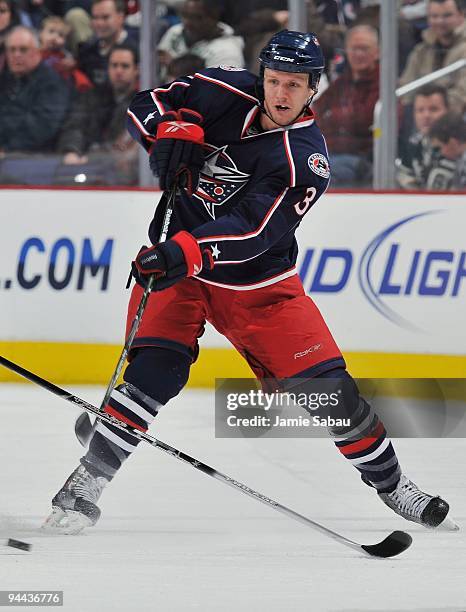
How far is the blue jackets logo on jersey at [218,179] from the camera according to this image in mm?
3375

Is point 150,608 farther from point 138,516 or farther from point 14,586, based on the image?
point 138,516

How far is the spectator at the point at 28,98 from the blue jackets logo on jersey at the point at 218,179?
2.96 metres

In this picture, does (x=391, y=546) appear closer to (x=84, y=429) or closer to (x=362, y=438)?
(x=362, y=438)

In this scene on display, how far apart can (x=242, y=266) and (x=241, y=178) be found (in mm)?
214

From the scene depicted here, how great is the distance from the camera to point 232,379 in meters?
5.65

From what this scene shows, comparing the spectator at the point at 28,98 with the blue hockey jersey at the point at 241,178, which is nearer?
the blue hockey jersey at the point at 241,178

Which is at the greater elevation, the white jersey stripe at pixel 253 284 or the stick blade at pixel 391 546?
the white jersey stripe at pixel 253 284

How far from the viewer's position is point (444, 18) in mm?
5758

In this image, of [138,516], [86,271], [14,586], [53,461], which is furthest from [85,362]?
[14,586]

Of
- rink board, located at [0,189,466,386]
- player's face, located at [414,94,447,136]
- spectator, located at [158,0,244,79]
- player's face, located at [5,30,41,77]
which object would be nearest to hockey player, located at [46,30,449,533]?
rink board, located at [0,189,466,386]

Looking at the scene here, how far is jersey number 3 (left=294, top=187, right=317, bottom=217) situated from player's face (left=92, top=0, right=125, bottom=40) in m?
3.20

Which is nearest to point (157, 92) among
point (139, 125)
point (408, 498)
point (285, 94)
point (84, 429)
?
point (139, 125)

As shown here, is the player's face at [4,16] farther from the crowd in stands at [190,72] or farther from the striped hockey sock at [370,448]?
the striped hockey sock at [370,448]

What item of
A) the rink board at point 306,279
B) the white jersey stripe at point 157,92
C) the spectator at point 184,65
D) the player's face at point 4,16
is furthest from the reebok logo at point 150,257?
the player's face at point 4,16
